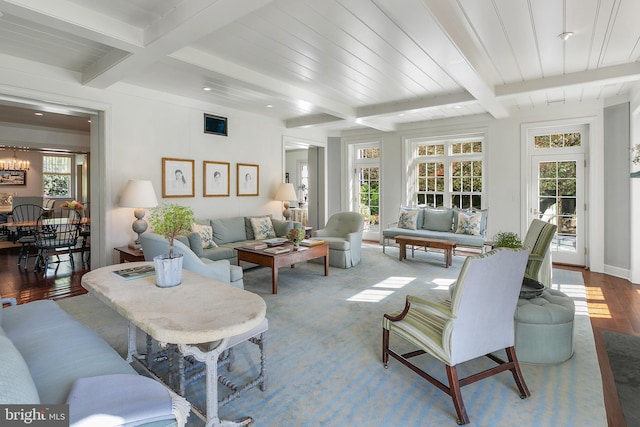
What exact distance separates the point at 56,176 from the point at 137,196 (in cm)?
771

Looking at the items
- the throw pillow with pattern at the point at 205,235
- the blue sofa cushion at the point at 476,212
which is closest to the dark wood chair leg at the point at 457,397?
the throw pillow with pattern at the point at 205,235

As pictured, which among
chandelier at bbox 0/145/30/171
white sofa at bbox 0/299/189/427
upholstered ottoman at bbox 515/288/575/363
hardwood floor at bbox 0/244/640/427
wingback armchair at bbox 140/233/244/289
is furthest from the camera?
chandelier at bbox 0/145/30/171

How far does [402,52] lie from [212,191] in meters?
3.61

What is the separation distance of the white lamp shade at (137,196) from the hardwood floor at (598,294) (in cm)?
122

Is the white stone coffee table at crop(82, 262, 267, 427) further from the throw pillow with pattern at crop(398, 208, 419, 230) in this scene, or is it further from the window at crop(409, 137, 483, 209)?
the window at crop(409, 137, 483, 209)

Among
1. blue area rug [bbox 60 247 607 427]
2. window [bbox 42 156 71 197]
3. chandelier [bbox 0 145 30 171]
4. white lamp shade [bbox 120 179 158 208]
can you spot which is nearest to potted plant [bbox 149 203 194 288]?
blue area rug [bbox 60 247 607 427]

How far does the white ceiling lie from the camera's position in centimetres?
262

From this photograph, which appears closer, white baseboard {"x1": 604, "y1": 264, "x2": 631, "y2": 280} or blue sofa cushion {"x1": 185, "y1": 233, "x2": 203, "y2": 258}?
blue sofa cushion {"x1": 185, "y1": 233, "x2": 203, "y2": 258}

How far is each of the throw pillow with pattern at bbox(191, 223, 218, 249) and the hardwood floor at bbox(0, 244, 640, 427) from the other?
1.51 metres

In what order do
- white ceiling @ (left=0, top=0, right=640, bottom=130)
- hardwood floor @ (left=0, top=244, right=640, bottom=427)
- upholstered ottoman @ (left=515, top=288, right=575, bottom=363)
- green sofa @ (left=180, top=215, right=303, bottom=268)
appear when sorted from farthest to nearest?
green sofa @ (left=180, top=215, right=303, bottom=268), white ceiling @ (left=0, top=0, right=640, bottom=130), upholstered ottoman @ (left=515, top=288, right=575, bottom=363), hardwood floor @ (left=0, top=244, right=640, bottom=427)

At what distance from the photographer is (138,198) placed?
4328 mm

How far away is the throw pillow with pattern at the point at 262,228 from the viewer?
5.72 meters

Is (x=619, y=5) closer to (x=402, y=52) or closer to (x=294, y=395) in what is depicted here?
(x=402, y=52)

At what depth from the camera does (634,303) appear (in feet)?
13.0
